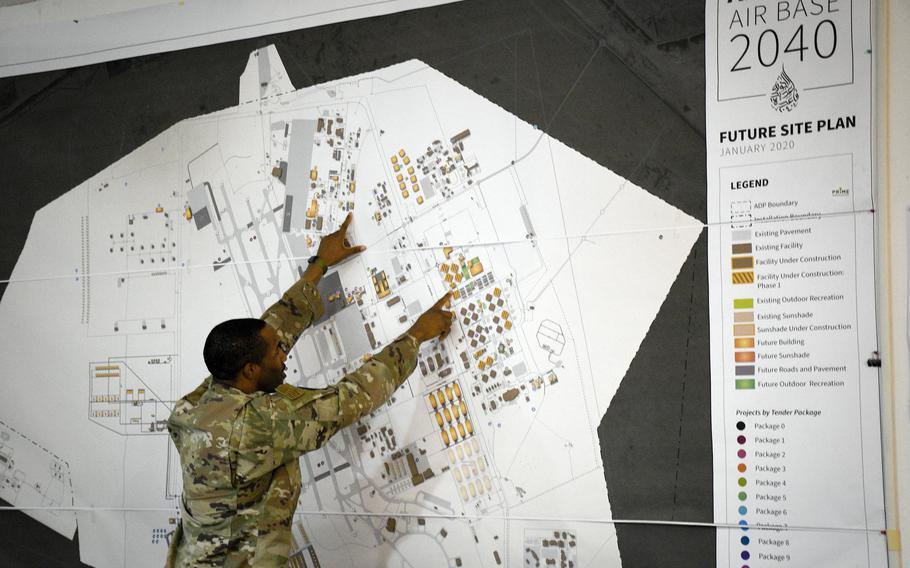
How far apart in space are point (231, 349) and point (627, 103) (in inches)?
54.4

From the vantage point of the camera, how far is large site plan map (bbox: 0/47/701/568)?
7.86 feet

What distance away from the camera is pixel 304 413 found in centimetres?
217

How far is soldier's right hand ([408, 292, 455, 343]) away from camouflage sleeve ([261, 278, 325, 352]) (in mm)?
382

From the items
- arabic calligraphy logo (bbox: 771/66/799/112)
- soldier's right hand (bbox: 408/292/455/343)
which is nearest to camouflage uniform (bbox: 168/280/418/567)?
soldier's right hand (bbox: 408/292/455/343)

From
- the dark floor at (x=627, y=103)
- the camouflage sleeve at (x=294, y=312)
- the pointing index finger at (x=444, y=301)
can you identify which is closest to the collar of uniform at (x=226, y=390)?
the camouflage sleeve at (x=294, y=312)

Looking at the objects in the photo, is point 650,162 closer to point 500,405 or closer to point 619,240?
point 619,240

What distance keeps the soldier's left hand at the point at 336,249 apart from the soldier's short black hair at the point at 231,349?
1.60 feet

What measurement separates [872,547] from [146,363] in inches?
97.4

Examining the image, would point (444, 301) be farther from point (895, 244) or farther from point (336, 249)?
point (895, 244)

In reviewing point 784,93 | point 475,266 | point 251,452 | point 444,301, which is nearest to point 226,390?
point 251,452

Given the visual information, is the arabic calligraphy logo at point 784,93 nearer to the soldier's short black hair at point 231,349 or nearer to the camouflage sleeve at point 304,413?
the camouflage sleeve at point 304,413

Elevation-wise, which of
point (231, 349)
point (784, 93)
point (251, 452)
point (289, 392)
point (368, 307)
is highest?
point (784, 93)

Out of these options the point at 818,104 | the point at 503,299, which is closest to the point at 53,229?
the point at 503,299

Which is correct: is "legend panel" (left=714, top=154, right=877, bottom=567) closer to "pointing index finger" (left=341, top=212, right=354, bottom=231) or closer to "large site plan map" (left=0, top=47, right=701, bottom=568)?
"large site plan map" (left=0, top=47, right=701, bottom=568)
